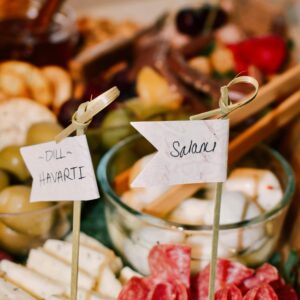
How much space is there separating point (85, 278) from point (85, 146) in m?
0.25

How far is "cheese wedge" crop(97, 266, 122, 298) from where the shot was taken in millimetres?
694

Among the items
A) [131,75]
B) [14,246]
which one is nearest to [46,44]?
[131,75]

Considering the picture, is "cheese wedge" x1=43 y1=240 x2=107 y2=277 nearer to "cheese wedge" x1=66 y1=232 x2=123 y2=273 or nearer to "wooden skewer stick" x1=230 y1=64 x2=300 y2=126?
"cheese wedge" x1=66 y1=232 x2=123 y2=273

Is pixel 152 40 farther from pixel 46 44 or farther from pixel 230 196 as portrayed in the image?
pixel 230 196

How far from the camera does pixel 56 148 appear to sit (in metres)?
0.55

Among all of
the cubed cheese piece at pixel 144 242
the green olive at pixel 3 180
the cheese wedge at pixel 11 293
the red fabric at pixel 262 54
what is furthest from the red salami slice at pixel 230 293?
the red fabric at pixel 262 54

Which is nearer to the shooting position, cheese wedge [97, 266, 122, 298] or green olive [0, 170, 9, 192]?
cheese wedge [97, 266, 122, 298]

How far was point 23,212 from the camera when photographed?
2.50 feet

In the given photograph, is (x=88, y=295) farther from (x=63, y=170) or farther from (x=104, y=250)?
(x=63, y=170)

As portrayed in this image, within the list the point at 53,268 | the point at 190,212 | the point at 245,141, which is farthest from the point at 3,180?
the point at 245,141

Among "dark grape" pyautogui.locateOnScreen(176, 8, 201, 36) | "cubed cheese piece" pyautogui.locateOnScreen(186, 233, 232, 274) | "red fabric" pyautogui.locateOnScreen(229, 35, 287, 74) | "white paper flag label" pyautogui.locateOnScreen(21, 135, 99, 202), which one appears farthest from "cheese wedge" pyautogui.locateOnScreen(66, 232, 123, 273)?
"dark grape" pyautogui.locateOnScreen(176, 8, 201, 36)

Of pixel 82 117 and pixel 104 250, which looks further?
pixel 104 250

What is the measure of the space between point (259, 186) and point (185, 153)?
13.5 inches

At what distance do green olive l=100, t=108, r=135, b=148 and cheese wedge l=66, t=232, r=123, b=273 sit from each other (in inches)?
8.7
